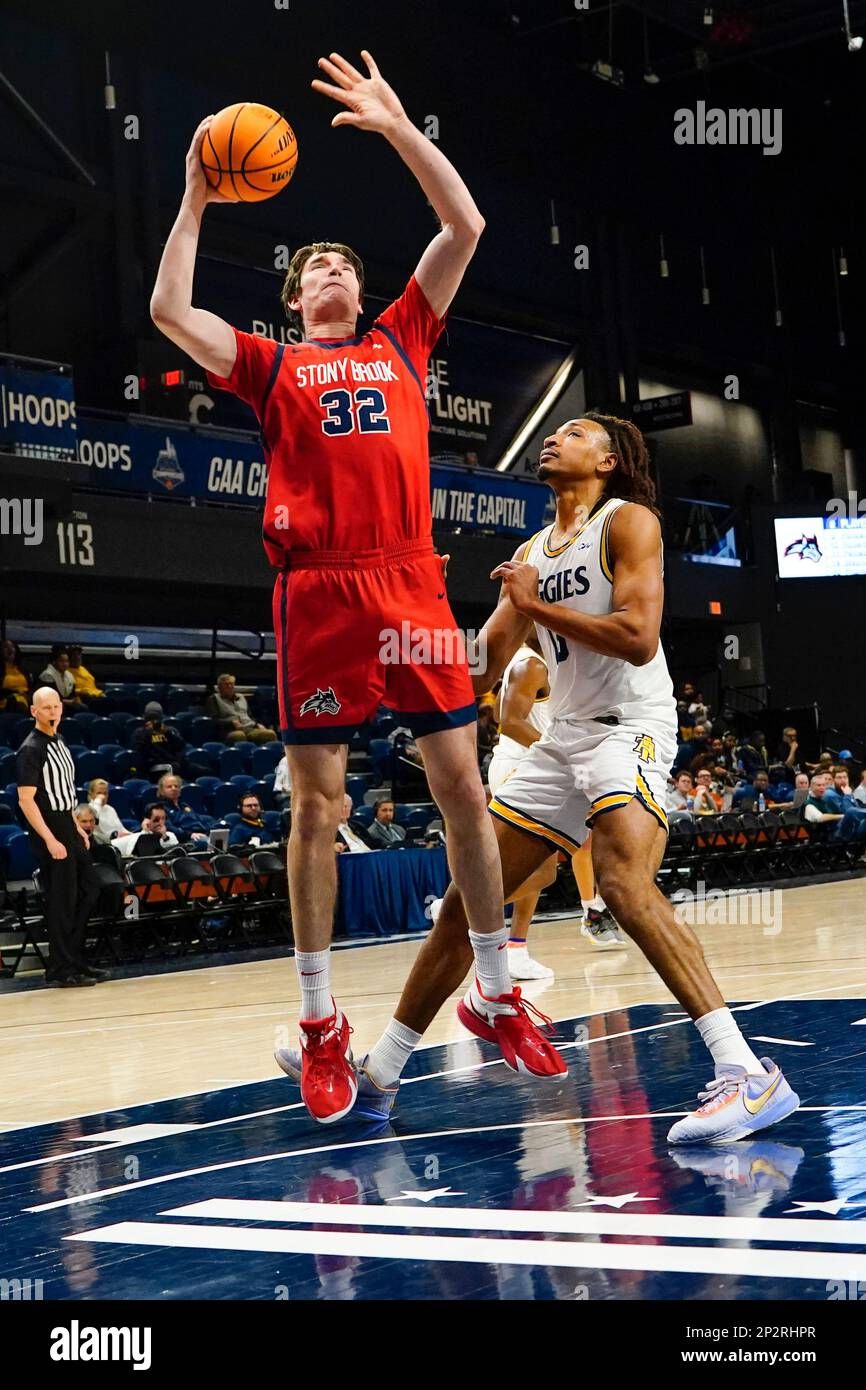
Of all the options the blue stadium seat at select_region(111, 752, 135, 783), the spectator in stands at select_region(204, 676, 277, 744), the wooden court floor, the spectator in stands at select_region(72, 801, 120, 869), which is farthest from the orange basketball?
the spectator in stands at select_region(204, 676, 277, 744)

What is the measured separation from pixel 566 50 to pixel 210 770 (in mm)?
12592

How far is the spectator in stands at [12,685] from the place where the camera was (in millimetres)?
14398

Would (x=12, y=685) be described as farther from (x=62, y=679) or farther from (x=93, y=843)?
(x=93, y=843)

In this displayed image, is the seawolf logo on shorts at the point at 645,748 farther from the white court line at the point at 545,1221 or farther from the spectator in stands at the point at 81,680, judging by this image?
the spectator in stands at the point at 81,680

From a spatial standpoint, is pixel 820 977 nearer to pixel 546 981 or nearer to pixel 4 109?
pixel 546 981

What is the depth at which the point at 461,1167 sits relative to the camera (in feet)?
11.7

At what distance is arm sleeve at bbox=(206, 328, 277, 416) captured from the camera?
4090 mm

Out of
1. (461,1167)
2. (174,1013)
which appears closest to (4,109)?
(174,1013)

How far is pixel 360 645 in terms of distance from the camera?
3.99 meters

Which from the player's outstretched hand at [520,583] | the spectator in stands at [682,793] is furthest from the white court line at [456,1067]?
the spectator in stands at [682,793]

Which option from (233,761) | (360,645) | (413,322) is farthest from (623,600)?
(233,761)

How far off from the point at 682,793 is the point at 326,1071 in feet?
42.1

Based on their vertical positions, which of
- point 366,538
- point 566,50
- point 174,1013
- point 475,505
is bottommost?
point 174,1013

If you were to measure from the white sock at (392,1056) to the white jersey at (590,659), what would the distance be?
1.00 meters
